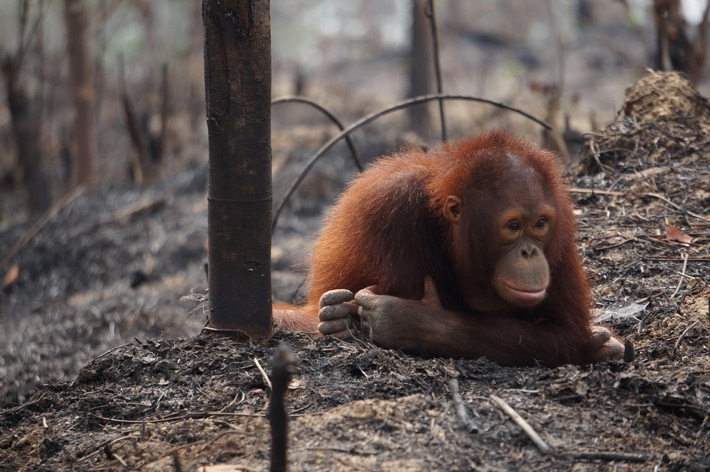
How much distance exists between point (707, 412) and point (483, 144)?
4.72ft

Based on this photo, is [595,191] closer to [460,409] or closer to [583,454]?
[460,409]

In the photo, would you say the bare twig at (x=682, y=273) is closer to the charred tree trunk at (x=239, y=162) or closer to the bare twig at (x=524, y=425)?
the bare twig at (x=524, y=425)

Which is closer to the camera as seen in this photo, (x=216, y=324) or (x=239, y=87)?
(x=239, y=87)

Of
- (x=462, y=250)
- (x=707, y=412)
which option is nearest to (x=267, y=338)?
(x=462, y=250)

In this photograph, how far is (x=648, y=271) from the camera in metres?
4.48

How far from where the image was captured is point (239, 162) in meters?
3.45

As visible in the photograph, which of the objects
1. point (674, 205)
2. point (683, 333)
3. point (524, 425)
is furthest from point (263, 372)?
point (674, 205)

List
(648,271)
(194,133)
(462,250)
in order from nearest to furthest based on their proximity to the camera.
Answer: (462,250), (648,271), (194,133)

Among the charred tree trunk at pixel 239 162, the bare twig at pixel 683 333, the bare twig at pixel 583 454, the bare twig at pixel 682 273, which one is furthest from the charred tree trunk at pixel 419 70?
the bare twig at pixel 583 454

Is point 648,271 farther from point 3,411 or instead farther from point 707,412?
point 3,411

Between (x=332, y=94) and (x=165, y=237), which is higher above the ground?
(x=332, y=94)

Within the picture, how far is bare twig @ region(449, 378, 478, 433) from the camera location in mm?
2837

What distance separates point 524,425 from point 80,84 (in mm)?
10011

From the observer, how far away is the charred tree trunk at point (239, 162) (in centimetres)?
335
